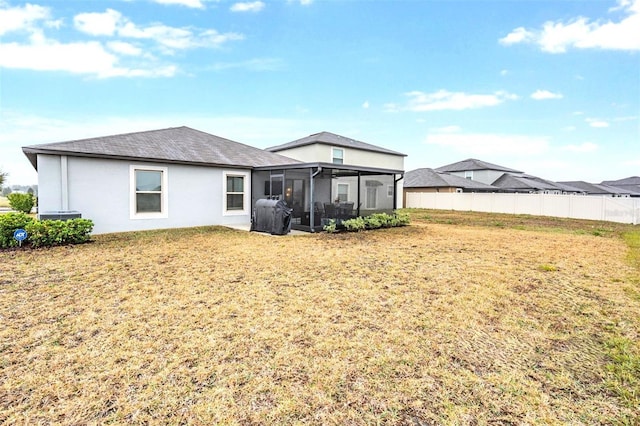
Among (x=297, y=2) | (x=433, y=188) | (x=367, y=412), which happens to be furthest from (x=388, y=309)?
(x=433, y=188)

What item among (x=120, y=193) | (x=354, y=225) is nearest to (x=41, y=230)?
(x=120, y=193)

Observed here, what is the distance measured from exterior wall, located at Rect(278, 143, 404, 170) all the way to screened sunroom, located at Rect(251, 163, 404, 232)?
5245mm

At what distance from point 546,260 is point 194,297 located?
7163mm

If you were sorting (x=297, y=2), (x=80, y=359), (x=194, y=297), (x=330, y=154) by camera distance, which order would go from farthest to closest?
(x=330, y=154)
(x=297, y=2)
(x=194, y=297)
(x=80, y=359)

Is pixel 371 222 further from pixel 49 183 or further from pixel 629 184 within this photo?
pixel 629 184

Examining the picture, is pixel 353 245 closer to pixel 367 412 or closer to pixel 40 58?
pixel 367 412

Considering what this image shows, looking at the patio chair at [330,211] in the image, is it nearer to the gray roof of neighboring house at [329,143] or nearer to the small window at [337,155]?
the gray roof of neighboring house at [329,143]

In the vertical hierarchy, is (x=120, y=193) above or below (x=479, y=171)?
below

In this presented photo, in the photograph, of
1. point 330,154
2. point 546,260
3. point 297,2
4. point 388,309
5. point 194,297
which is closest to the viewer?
point 388,309

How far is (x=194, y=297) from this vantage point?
4.37 metres

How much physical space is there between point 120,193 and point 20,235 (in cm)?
285

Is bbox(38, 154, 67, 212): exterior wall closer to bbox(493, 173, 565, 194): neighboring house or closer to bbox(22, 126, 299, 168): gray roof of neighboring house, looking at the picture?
bbox(22, 126, 299, 168): gray roof of neighboring house

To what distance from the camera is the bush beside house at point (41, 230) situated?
7.43 m

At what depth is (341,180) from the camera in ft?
49.5
